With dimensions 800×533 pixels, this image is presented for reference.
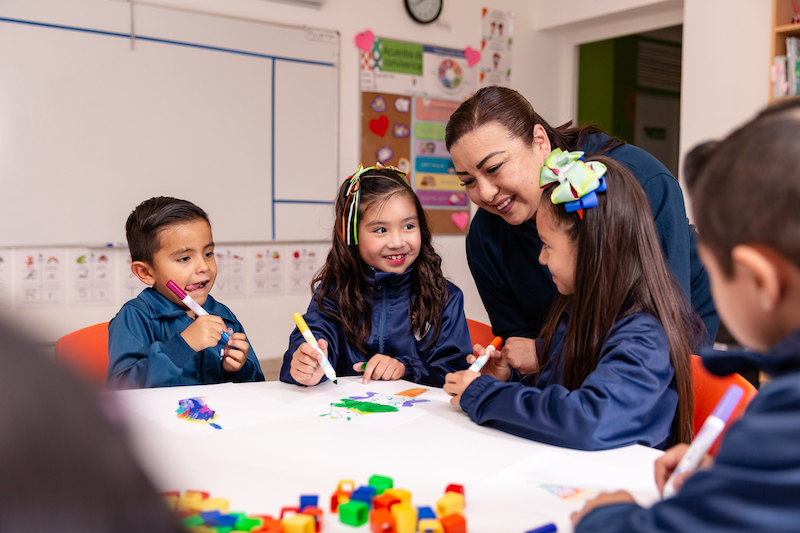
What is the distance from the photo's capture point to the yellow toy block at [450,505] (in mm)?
688

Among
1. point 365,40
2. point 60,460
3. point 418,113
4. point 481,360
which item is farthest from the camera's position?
point 418,113

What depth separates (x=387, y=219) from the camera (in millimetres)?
1765

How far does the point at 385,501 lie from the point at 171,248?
1.19m

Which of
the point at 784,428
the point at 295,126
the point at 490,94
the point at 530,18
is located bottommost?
the point at 784,428

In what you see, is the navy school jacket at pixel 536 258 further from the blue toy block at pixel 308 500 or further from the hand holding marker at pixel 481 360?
the blue toy block at pixel 308 500

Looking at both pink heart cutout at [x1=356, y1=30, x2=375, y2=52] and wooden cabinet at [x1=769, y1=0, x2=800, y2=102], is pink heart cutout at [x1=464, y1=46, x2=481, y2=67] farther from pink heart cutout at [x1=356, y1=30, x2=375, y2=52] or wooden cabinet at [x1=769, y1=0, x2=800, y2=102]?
wooden cabinet at [x1=769, y1=0, x2=800, y2=102]

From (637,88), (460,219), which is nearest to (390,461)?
(460,219)

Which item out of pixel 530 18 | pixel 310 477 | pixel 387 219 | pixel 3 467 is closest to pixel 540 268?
pixel 387 219

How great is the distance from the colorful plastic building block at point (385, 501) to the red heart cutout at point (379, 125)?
294cm

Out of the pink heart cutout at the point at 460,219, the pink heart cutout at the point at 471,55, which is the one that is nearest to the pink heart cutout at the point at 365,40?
the pink heart cutout at the point at 471,55

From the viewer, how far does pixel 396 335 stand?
1.74 m

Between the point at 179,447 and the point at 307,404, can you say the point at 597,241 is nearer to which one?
the point at 307,404

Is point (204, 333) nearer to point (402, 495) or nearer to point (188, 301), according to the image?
point (188, 301)

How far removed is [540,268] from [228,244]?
1.78m
